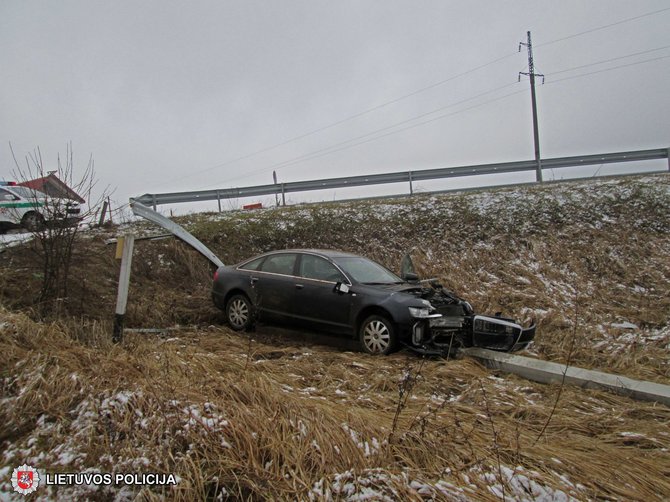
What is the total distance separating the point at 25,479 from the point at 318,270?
14.8 feet

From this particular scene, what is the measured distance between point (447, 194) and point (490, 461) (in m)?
11.4

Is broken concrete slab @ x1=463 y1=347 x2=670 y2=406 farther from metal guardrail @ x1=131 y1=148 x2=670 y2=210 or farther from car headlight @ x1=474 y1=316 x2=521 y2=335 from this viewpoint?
metal guardrail @ x1=131 y1=148 x2=670 y2=210

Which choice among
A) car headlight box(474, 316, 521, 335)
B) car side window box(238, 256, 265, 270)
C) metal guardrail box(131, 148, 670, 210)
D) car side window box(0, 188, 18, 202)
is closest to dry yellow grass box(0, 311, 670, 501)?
car headlight box(474, 316, 521, 335)

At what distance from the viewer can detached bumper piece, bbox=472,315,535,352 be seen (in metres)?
5.62

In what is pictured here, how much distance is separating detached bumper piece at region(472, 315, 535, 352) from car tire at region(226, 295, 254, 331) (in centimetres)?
346

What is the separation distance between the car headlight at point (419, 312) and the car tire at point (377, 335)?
0.32 meters

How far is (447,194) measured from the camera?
43.5ft

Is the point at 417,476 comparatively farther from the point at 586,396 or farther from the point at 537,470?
the point at 586,396

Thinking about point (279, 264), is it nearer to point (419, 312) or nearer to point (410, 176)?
point (419, 312)

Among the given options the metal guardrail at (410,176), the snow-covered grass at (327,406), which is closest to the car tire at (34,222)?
the snow-covered grass at (327,406)

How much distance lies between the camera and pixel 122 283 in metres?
5.41

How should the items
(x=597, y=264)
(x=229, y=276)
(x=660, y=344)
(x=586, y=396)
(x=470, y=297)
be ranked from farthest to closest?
(x=597, y=264), (x=470, y=297), (x=229, y=276), (x=660, y=344), (x=586, y=396)

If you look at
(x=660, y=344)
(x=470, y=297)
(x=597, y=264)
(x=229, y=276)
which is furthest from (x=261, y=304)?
(x=597, y=264)

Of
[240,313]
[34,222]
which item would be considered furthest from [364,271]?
[34,222]
